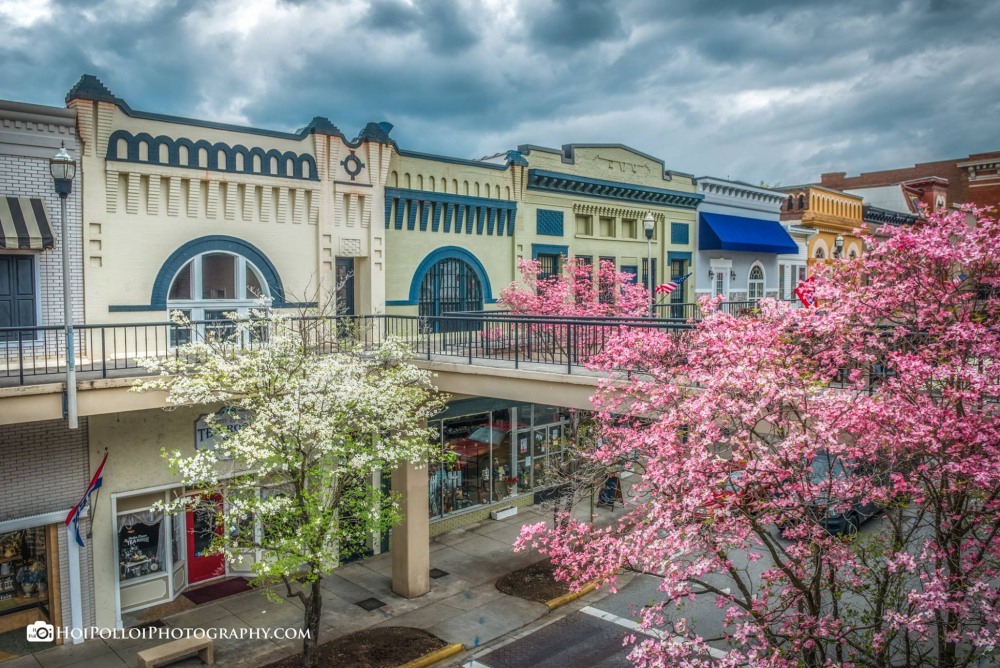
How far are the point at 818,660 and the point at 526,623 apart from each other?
825 cm

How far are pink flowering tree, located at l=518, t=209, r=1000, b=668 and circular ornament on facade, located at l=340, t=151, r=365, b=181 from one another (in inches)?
475

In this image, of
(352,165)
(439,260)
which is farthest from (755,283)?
(352,165)

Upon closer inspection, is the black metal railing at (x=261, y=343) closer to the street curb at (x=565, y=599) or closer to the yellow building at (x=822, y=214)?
the street curb at (x=565, y=599)

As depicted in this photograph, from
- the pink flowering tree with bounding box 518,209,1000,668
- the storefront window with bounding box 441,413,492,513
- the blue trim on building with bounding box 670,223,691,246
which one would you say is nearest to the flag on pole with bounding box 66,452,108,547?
the storefront window with bounding box 441,413,492,513

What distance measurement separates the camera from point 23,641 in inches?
550

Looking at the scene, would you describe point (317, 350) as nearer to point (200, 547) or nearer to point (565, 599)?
point (200, 547)

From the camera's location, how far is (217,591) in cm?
1669

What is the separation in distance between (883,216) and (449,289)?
27.5 m

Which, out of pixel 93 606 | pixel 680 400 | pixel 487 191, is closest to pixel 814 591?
pixel 680 400

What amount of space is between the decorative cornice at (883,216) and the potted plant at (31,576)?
36846 mm

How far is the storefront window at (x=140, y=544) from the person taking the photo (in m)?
15.2

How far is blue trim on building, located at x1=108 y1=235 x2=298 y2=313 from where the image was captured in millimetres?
15688

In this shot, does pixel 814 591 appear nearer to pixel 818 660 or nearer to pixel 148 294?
pixel 818 660

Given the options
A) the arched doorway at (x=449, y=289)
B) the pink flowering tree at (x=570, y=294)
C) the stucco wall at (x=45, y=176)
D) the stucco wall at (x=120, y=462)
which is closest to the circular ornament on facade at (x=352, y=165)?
the arched doorway at (x=449, y=289)
